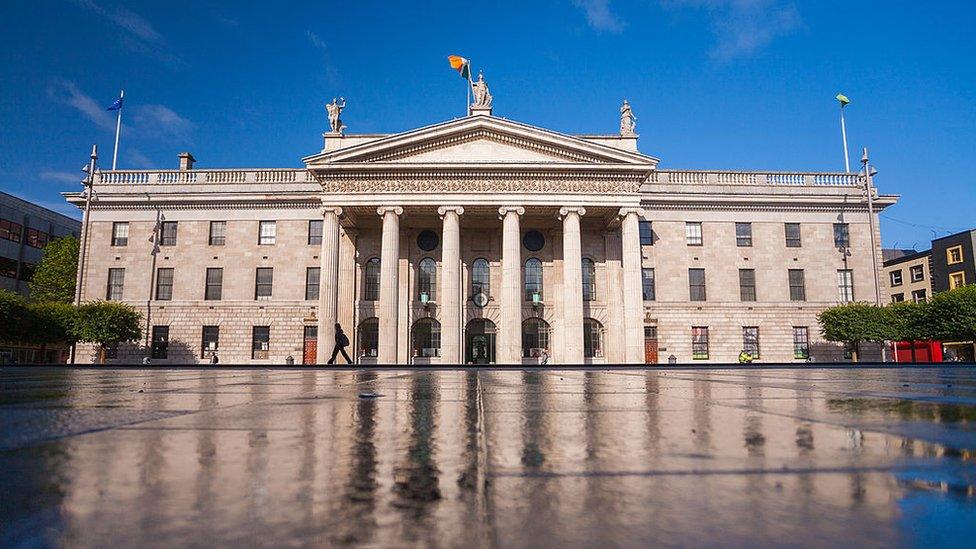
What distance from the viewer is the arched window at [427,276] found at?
38094mm

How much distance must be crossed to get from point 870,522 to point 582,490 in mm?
493

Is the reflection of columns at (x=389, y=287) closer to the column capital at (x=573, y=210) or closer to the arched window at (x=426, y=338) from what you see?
the arched window at (x=426, y=338)

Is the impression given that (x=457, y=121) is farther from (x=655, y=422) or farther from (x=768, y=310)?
(x=655, y=422)

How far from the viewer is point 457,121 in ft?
114

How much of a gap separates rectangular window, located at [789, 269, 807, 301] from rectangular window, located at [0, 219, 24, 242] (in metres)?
64.3

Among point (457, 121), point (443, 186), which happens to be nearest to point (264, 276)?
point (443, 186)

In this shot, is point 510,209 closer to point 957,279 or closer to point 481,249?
point 481,249

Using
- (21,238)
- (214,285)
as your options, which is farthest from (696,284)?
(21,238)

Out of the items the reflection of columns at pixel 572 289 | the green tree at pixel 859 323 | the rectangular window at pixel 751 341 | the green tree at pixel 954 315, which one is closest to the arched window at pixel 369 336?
the reflection of columns at pixel 572 289

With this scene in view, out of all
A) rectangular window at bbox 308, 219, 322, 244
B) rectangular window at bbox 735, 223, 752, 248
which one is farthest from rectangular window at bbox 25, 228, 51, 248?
rectangular window at bbox 735, 223, 752, 248

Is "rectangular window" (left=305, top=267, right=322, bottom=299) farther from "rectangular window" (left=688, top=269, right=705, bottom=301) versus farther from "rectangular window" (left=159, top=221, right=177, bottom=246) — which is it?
"rectangular window" (left=688, top=269, right=705, bottom=301)

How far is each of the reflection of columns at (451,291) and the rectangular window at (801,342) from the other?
22.5m

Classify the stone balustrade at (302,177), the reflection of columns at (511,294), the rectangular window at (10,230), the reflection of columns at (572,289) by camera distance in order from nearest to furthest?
the reflection of columns at (511,294), the reflection of columns at (572,289), the stone balustrade at (302,177), the rectangular window at (10,230)

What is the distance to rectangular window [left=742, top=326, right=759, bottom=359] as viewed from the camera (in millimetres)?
38500
